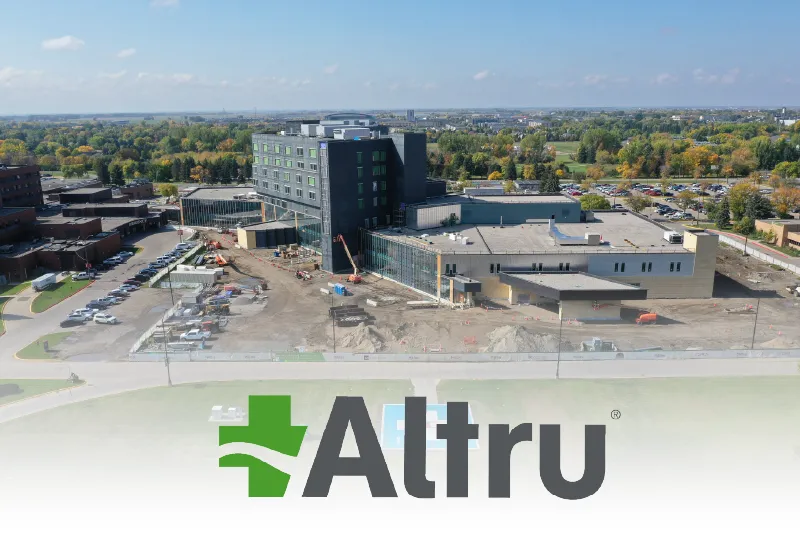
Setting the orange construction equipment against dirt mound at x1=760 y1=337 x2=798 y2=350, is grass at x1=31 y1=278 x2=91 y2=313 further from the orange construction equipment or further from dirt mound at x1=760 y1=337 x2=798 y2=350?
dirt mound at x1=760 y1=337 x2=798 y2=350

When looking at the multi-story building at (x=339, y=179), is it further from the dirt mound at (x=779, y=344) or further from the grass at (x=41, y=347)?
the dirt mound at (x=779, y=344)

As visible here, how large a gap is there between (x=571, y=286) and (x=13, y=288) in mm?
42343

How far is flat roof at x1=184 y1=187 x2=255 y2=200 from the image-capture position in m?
69.9

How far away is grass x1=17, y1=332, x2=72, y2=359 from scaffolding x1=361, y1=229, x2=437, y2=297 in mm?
23230

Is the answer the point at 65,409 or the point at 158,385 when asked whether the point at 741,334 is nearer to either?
the point at 158,385

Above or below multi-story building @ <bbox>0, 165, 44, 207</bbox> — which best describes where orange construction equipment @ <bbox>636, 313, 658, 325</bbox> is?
below

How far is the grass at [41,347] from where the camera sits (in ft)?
106

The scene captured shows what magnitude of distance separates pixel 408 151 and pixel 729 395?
32965mm

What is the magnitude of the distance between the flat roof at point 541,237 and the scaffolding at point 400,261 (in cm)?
66

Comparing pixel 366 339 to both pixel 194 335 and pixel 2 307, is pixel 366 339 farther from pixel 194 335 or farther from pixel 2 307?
pixel 2 307

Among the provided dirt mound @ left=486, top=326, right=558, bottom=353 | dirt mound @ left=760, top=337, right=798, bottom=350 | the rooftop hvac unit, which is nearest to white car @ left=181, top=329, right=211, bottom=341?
dirt mound @ left=486, top=326, right=558, bottom=353

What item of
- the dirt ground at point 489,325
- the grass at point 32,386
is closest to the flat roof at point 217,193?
the dirt ground at point 489,325

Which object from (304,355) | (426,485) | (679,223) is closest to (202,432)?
(304,355)

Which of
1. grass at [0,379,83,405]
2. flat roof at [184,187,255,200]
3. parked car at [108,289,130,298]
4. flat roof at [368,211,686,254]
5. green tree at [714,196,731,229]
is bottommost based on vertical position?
grass at [0,379,83,405]
